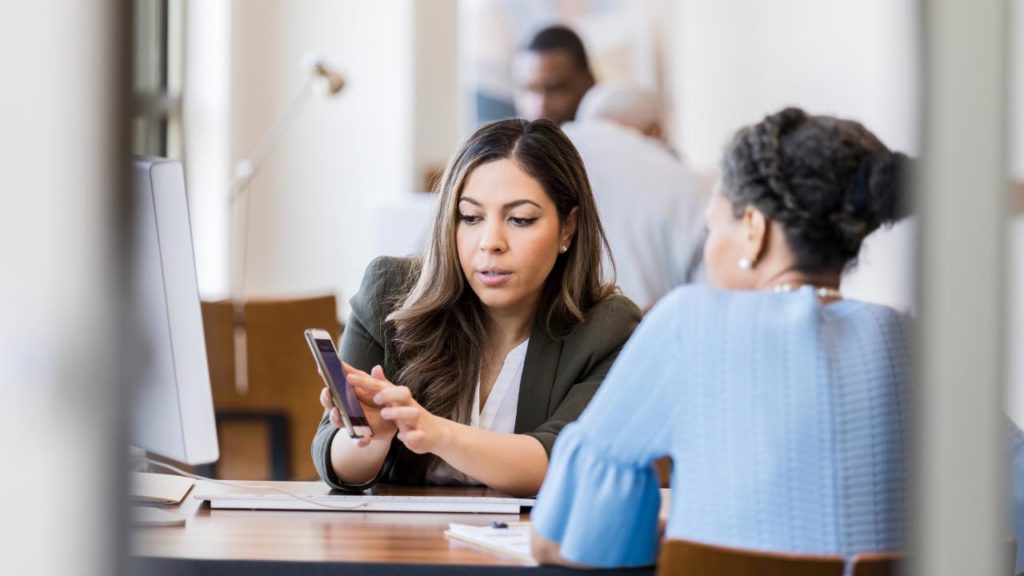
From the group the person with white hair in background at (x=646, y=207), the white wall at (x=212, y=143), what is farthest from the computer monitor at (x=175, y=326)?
the white wall at (x=212, y=143)

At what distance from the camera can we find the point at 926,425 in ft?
3.42

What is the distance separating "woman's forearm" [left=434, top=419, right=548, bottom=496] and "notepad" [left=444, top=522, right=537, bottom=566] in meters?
0.17

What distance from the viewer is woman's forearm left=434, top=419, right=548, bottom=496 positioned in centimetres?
194

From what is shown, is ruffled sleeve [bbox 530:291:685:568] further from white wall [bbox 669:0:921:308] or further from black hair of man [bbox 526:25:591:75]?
black hair of man [bbox 526:25:591:75]

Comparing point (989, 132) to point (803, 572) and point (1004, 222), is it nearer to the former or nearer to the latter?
point (1004, 222)

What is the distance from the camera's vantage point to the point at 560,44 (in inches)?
184

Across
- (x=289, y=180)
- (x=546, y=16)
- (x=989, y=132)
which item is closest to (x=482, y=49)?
(x=546, y=16)

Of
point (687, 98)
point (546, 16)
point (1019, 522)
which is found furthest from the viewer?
point (687, 98)

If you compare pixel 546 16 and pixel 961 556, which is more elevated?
pixel 546 16

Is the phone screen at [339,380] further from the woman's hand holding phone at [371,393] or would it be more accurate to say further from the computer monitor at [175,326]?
the computer monitor at [175,326]

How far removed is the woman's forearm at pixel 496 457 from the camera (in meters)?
1.94

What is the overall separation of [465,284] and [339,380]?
16.4 inches

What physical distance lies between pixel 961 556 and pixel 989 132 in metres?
0.31

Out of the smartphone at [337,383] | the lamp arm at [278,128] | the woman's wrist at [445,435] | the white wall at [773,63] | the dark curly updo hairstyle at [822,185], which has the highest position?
the white wall at [773,63]
